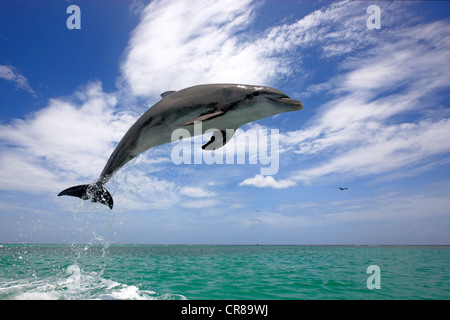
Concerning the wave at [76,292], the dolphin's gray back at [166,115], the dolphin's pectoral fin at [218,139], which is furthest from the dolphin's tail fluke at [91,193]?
the wave at [76,292]

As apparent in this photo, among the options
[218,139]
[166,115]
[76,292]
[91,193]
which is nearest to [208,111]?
[218,139]

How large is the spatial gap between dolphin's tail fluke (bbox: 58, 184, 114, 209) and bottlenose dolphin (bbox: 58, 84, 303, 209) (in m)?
1.38

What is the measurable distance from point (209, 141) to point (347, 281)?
42.9 feet

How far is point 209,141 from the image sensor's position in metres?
5.88

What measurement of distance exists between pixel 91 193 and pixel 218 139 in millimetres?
3572

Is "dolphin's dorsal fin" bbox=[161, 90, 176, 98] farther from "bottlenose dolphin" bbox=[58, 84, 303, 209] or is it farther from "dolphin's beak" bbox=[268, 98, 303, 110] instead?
"dolphin's beak" bbox=[268, 98, 303, 110]

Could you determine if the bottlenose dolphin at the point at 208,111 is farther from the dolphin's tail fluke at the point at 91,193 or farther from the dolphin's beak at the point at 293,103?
the dolphin's tail fluke at the point at 91,193

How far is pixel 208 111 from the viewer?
5.11 meters

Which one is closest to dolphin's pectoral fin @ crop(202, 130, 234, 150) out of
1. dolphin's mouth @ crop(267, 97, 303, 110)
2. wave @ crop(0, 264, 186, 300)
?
dolphin's mouth @ crop(267, 97, 303, 110)

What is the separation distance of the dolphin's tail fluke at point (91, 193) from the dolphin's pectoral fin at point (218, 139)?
284 centimetres

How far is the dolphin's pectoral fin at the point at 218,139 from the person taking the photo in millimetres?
5562
